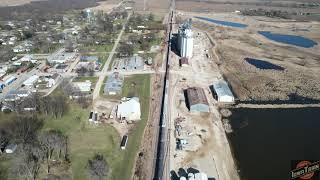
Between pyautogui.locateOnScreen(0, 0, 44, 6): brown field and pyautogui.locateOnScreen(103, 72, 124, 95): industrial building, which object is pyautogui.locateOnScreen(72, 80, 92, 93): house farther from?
pyautogui.locateOnScreen(0, 0, 44, 6): brown field

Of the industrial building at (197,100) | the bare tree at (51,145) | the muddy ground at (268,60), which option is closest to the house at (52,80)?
the bare tree at (51,145)

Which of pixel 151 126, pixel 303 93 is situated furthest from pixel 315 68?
pixel 151 126

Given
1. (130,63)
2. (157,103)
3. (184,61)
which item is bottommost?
(157,103)

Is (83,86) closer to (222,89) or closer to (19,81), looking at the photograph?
(19,81)

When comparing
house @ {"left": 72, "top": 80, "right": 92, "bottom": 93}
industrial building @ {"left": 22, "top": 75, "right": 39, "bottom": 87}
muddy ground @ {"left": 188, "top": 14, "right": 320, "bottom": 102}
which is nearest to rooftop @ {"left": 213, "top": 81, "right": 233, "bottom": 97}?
muddy ground @ {"left": 188, "top": 14, "right": 320, "bottom": 102}

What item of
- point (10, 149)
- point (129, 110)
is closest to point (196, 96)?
point (129, 110)
